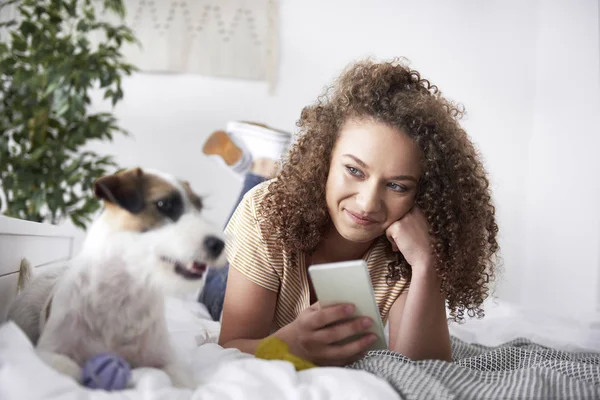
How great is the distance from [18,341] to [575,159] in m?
2.79

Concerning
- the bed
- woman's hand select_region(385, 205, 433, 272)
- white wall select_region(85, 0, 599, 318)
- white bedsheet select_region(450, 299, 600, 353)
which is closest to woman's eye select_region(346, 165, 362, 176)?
woman's hand select_region(385, 205, 433, 272)

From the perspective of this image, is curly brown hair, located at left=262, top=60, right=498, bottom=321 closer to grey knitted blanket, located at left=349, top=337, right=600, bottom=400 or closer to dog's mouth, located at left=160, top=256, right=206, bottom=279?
grey knitted blanket, located at left=349, top=337, right=600, bottom=400

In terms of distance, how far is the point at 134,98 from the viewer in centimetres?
300

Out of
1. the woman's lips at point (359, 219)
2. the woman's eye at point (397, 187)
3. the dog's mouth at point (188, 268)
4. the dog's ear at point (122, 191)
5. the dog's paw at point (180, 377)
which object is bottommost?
the dog's paw at point (180, 377)

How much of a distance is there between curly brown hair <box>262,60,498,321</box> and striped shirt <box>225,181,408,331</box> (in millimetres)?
27

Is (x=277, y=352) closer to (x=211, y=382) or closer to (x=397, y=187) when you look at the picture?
(x=211, y=382)

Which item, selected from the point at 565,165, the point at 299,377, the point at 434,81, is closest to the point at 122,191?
the point at 299,377

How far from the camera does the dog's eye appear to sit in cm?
64

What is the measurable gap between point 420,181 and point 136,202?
0.54 m

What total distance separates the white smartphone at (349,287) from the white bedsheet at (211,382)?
0.43 ft

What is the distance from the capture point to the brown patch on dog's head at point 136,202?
633 mm

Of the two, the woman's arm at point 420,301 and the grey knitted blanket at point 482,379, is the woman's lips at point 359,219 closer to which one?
the woman's arm at point 420,301

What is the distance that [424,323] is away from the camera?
1.01 metres

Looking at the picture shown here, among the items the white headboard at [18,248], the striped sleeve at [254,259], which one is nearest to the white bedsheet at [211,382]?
the white headboard at [18,248]
